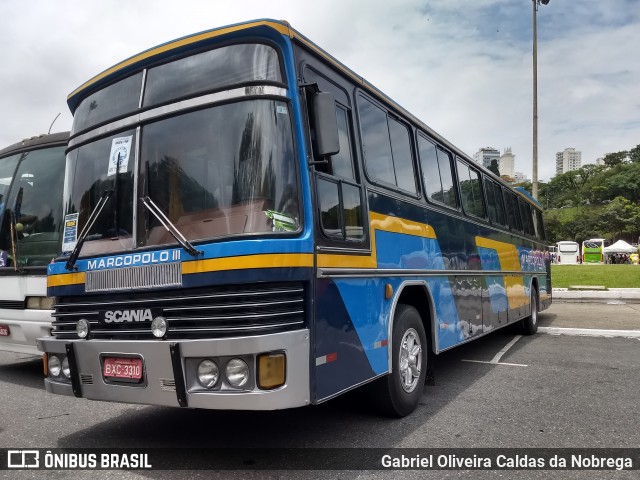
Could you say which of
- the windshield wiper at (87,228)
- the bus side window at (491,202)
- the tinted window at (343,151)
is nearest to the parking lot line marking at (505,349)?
the bus side window at (491,202)

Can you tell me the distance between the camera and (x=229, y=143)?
3.60m

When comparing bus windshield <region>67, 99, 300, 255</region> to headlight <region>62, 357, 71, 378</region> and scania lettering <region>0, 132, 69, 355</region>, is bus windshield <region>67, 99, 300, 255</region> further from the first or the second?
scania lettering <region>0, 132, 69, 355</region>

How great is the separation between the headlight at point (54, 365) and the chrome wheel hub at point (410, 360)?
110 inches

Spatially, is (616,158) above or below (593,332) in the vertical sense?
above

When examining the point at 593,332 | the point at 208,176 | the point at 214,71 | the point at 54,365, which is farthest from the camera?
the point at 593,332

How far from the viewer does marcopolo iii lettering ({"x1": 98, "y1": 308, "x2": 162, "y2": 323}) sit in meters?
3.56

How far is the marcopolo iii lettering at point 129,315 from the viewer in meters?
3.56

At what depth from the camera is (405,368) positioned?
4949 mm

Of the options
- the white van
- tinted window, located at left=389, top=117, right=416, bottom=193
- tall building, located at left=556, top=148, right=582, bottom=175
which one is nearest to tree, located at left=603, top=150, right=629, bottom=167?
the white van

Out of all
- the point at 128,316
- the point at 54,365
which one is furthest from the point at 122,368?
the point at 54,365

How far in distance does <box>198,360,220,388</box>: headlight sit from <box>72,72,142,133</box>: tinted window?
2.00 m

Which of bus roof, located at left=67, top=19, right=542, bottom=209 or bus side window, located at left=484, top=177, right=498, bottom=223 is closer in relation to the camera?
bus roof, located at left=67, top=19, right=542, bottom=209

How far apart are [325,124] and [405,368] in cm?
244

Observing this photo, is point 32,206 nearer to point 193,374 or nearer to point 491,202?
point 193,374
